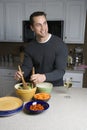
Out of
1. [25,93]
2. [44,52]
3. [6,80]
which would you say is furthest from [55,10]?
[25,93]

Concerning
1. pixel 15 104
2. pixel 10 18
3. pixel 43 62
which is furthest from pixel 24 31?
pixel 15 104

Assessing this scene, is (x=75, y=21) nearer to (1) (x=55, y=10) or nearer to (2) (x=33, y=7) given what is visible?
(1) (x=55, y=10)

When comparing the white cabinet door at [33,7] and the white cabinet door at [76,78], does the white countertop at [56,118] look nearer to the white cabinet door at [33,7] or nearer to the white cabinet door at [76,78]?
the white cabinet door at [76,78]

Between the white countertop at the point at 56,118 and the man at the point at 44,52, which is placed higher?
the man at the point at 44,52

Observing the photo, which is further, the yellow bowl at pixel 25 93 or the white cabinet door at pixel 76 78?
the white cabinet door at pixel 76 78

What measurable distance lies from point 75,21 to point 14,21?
1070 millimetres

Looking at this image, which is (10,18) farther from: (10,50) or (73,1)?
(73,1)

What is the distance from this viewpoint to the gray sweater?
1.79 m

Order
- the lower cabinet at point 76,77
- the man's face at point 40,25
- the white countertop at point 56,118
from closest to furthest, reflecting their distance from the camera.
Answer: the white countertop at point 56,118 → the man's face at point 40,25 → the lower cabinet at point 76,77

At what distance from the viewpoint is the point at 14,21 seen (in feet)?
11.3

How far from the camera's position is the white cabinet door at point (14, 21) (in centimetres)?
339

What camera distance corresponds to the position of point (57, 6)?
324 centimetres

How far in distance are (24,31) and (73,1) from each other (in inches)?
37.9

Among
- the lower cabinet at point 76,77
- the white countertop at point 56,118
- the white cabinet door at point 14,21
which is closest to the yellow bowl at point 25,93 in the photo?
the white countertop at point 56,118
